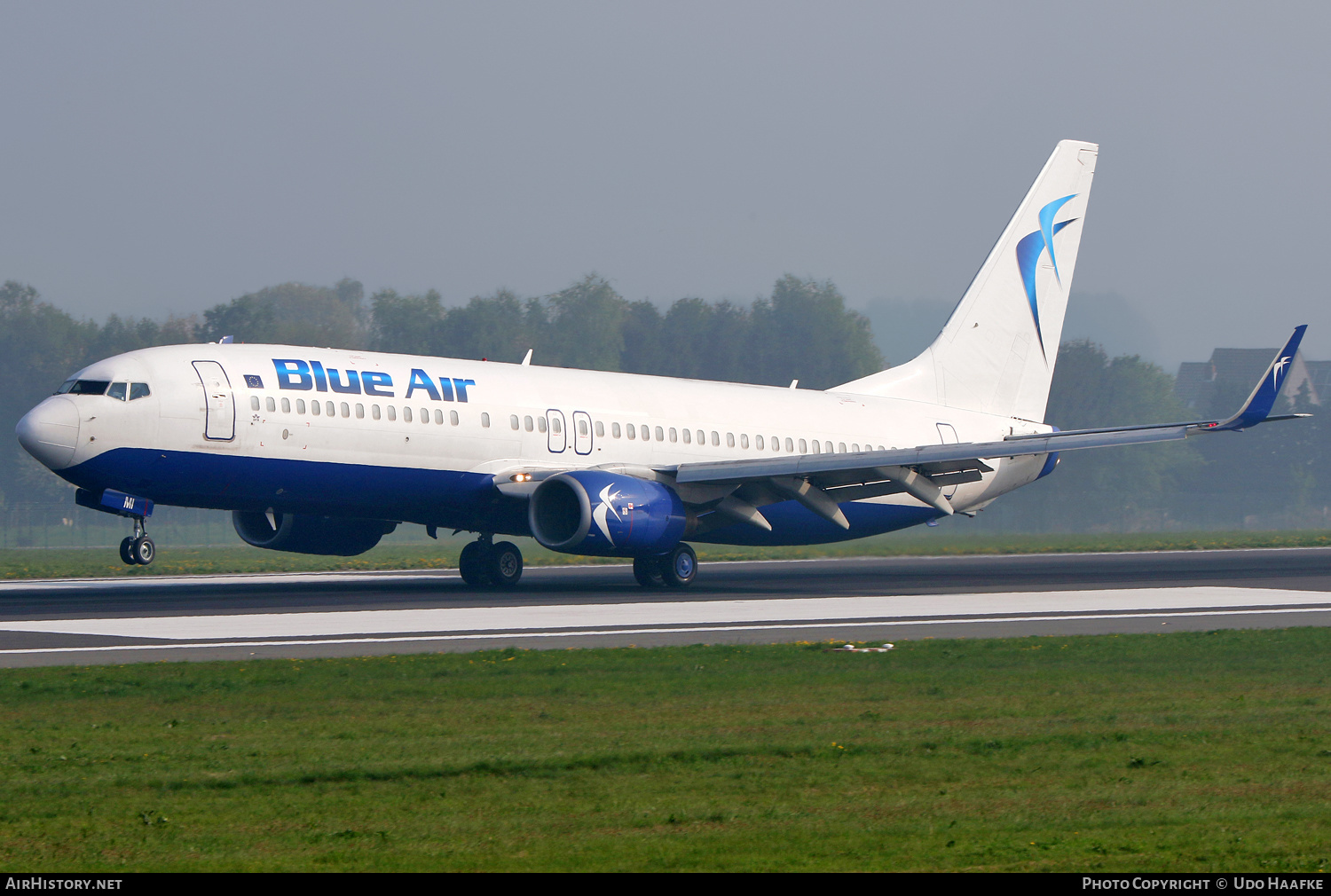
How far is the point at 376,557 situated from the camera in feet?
167

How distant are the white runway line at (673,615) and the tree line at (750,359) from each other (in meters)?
54.1

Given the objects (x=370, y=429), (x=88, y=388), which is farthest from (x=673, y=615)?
(x=88, y=388)

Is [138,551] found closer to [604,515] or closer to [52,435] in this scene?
[52,435]

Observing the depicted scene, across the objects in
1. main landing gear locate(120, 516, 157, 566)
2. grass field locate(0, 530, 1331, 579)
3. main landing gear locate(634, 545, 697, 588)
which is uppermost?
main landing gear locate(120, 516, 157, 566)

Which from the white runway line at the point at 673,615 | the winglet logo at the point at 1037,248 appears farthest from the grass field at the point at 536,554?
the white runway line at the point at 673,615

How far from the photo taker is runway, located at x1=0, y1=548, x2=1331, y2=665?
62.2 feet

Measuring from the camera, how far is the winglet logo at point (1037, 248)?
126ft

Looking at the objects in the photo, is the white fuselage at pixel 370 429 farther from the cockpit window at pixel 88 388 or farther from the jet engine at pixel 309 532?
the jet engine at pixel 309 532

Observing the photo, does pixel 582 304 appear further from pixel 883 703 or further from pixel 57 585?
pixel 883 703

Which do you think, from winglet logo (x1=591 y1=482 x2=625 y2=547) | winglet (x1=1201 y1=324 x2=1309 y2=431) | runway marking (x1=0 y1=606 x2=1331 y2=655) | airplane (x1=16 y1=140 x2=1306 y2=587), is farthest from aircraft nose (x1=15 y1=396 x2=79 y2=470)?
winglet (x1=1201 y1=324 x2=1309 y2=431)

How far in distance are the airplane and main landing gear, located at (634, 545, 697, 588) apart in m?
→ 0.04

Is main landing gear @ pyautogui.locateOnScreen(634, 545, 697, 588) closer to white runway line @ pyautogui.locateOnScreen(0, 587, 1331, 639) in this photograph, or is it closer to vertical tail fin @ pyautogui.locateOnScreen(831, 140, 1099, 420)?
white runway line @ pyautogui.locateOnScreen(0, 587, 1331, 639)

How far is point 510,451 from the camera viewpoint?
29016mm

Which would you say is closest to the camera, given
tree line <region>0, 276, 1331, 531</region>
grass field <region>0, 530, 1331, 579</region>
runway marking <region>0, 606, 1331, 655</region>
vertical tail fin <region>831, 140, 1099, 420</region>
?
runway marking <region>0, 606, 1331, 655</region>
